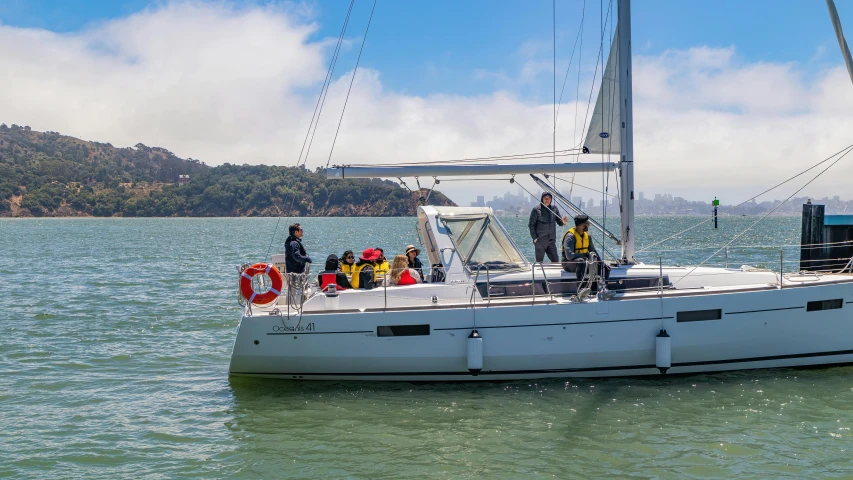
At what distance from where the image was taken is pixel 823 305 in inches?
430

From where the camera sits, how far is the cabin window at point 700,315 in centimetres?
1075

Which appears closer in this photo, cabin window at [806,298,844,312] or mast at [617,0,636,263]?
cabin window at [806,298,844,312]

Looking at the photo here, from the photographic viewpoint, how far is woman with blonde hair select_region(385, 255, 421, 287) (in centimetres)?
1179

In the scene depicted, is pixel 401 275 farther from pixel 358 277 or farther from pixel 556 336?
pixel 556 336

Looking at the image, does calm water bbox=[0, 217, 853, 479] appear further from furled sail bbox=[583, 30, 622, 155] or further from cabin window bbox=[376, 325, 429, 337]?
furled sail bbox=[583, 30, 622, 155]

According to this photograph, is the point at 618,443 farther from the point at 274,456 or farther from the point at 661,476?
the point at 274,456

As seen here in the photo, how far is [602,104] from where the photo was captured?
41.4ft

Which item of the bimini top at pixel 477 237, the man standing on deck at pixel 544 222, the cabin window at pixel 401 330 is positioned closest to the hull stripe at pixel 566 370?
the cabin window at pixel 401 330

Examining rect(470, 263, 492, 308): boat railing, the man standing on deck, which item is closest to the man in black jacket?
rect(470, 263, 492, 308): boat railing

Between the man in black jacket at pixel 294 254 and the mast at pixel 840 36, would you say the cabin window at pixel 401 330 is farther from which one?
the mast at pixel 840 36

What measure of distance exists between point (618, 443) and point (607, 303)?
97.9 inches

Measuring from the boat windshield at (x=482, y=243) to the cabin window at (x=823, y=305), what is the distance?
14.7 feet

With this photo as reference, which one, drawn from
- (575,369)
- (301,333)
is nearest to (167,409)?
(301,333)

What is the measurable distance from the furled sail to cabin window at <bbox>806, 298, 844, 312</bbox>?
12.9 feet
